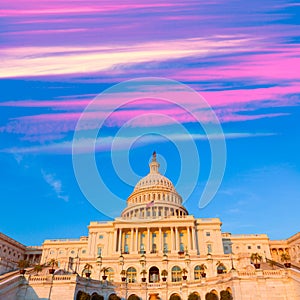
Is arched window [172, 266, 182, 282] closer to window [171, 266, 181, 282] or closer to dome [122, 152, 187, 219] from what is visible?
window [171, 266, 181, 282]

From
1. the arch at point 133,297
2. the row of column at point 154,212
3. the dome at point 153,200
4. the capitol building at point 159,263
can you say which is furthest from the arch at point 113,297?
the row of column at point 154,212

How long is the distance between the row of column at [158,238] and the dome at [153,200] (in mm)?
9560

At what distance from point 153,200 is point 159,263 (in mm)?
44147

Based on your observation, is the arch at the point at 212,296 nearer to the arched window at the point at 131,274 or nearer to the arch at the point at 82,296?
the arch at the point at 82,296

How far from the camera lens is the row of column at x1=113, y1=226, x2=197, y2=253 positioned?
88438 millimetres

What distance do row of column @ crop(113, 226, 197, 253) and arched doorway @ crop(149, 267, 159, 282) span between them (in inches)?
787

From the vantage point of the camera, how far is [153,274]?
219ft

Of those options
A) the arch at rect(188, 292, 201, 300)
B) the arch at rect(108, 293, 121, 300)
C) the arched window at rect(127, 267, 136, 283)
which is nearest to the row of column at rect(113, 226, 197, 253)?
the arched window at rect(127, 267, 136, 283)

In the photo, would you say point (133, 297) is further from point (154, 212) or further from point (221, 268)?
point (154, 212)

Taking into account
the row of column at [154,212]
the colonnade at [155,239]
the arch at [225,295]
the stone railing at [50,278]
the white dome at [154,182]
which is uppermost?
the white dome at [154,182]

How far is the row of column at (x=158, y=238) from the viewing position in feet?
290

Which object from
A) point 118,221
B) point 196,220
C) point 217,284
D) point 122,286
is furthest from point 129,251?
point 217,284

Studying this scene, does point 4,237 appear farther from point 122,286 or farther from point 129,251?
point 122,286

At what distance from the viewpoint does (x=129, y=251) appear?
89.4 m
